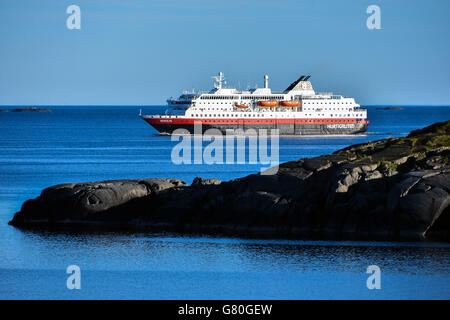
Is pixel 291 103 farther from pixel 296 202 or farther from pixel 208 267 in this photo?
pixel 208 267

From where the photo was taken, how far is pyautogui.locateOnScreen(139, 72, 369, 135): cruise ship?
80312 millimetres

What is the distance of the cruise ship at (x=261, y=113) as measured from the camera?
80312 mm

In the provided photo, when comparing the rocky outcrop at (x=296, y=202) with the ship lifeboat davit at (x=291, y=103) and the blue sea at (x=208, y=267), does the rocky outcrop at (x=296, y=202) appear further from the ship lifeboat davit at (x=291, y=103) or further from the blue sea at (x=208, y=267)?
the ship lifeboat davit at (x=291, y=103)

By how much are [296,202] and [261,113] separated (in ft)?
187

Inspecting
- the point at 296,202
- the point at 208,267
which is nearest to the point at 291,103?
the point at 296,202

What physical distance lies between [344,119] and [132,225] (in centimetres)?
5944

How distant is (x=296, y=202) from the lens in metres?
25.0

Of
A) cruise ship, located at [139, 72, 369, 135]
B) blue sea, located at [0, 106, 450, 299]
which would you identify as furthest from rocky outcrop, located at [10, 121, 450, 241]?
cruise ship, located at [139, 72, 369, 135]

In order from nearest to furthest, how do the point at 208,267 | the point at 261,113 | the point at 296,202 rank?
1. the point at 208,267
2. the point at 296,202
3. the point at 261,113

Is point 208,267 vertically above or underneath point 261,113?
underneath

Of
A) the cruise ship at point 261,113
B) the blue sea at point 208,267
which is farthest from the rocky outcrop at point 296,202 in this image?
the cruise ship at point 261,113
